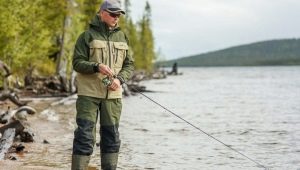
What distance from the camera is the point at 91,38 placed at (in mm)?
7418

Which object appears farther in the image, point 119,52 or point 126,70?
point 126,70

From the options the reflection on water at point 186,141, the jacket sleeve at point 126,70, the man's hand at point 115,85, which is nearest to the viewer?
the man's hand at point 115,85

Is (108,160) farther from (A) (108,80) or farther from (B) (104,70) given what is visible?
(B) (104,70)

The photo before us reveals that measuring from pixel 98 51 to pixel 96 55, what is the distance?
A: 2.4 inches

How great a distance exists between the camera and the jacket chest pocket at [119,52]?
756 cm

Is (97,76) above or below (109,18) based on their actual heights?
below

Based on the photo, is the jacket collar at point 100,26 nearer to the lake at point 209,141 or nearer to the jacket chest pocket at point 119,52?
the jacket chest pocket at point 119,52

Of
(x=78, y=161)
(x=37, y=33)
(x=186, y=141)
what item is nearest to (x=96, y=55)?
(x=78, y=161)

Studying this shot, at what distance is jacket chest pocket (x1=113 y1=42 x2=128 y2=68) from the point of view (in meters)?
7.56

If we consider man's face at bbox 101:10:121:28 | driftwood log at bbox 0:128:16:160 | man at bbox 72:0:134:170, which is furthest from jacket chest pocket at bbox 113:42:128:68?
driftwood log at bbox 0:128:16:160

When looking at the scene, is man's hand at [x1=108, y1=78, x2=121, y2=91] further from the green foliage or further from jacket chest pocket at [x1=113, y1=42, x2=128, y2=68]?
the green foliage

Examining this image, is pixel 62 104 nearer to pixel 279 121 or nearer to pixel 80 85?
pixel 279 121

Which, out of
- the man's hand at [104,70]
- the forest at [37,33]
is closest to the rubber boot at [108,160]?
the man's hand at [104,70]

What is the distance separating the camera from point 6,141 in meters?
11.8
